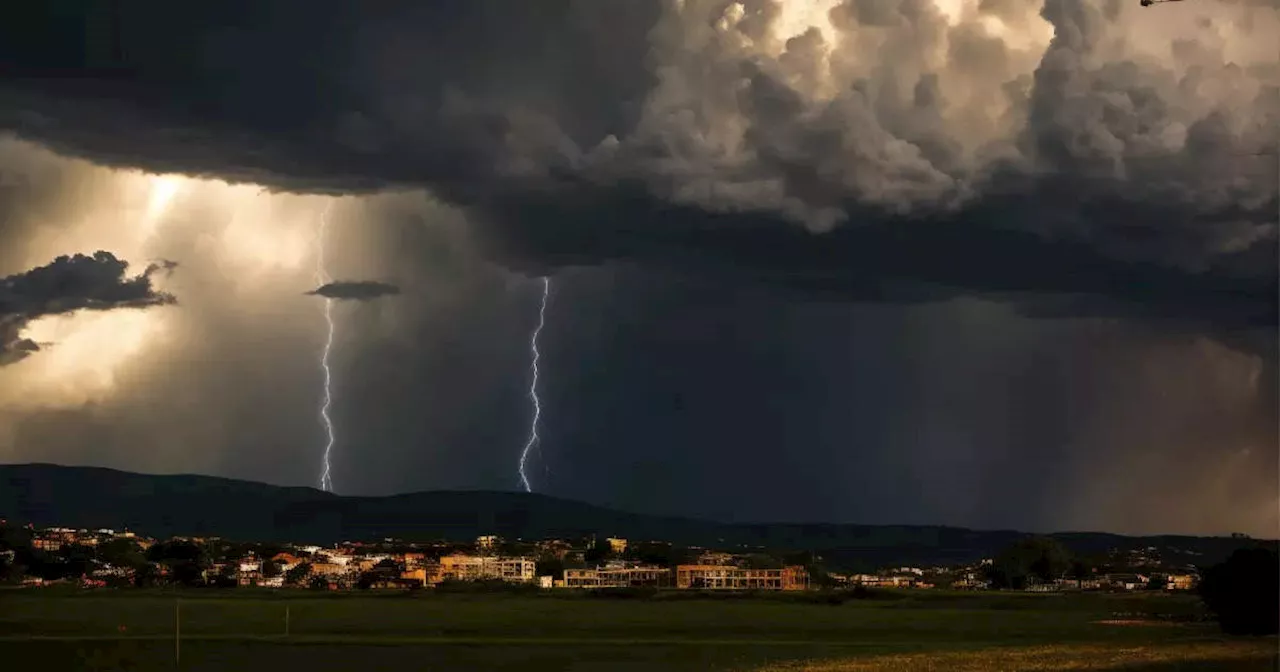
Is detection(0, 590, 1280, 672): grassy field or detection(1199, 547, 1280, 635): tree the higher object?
detection(1199, 547, 1280, 635): tree

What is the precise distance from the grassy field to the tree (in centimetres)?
302

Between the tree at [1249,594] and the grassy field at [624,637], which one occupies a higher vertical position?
the tree at [1249,594]

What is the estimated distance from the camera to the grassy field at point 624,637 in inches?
3996

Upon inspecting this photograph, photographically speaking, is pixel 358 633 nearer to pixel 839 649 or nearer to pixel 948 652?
pixel 839 649

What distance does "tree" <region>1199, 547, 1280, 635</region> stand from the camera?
4973 inches

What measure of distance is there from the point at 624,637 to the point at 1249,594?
49.7 metres

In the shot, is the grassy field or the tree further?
the tree

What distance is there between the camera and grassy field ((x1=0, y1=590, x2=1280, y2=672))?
10150 cm

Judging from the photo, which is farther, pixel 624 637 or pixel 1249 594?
pixel 624 637

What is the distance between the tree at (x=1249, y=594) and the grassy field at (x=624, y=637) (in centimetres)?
302

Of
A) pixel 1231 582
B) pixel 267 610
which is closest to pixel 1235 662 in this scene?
pixel 1231 582

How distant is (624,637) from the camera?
136 metres

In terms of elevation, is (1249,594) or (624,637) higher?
(1249,594)

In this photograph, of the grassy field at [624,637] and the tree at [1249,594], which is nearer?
the grassy field at [624,637]
